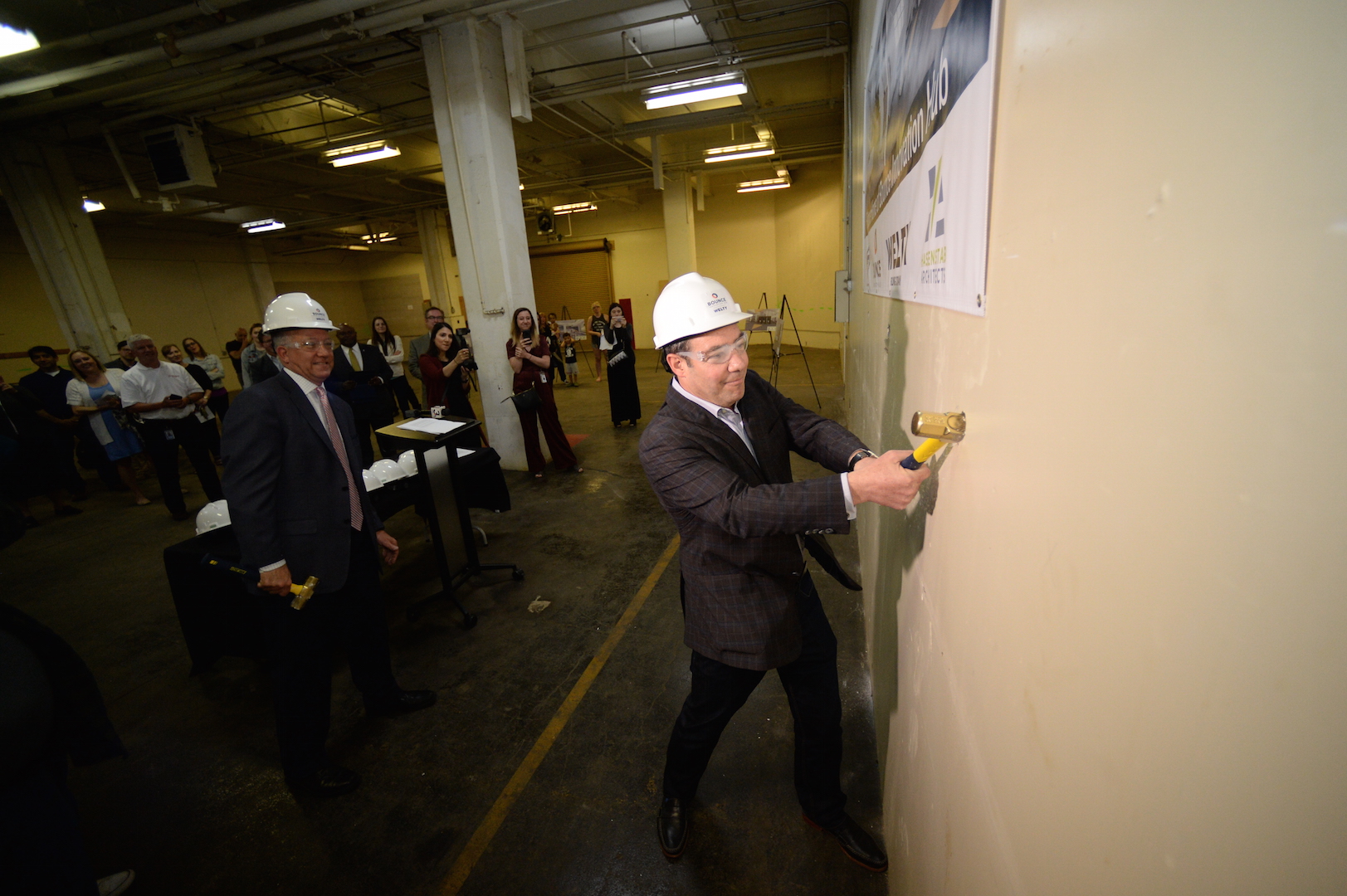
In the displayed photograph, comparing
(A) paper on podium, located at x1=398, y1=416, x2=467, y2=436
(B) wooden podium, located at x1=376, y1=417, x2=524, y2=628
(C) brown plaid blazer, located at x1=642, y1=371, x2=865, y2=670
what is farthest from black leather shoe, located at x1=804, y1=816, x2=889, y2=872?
(A) paper on podium, located at x1=398, y1=416, x2=467, y2=436

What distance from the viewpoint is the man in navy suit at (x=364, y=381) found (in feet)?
20.0

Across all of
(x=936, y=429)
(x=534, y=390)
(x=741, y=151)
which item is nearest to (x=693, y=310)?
(x=936, y=429)

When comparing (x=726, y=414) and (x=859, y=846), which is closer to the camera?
(x=726, y=414)

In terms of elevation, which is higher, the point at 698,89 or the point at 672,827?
the point at 698,89

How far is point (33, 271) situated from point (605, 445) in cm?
1472

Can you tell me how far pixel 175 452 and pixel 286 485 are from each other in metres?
5.44

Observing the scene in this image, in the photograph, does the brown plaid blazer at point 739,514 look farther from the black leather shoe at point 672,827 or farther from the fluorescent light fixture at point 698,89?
the fluorescent light fixture at point 698,89

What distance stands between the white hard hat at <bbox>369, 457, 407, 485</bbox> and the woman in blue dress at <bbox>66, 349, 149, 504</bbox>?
4.94 meters

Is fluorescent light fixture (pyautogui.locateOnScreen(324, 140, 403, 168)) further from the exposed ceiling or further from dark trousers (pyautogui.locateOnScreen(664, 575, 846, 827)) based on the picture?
dark trousers (pyautogui.locateOnScreen(664, 575, 846, 827))

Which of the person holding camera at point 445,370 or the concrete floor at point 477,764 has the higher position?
the person holding camera at point 445,370

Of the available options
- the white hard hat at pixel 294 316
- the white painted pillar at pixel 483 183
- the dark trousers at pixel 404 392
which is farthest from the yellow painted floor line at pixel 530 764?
the dark trousers at pixel 404 392

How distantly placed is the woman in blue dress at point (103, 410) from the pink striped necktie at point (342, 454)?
6.17 metres

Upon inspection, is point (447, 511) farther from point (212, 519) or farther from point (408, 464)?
point (212, 519)

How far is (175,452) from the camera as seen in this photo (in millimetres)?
6000
